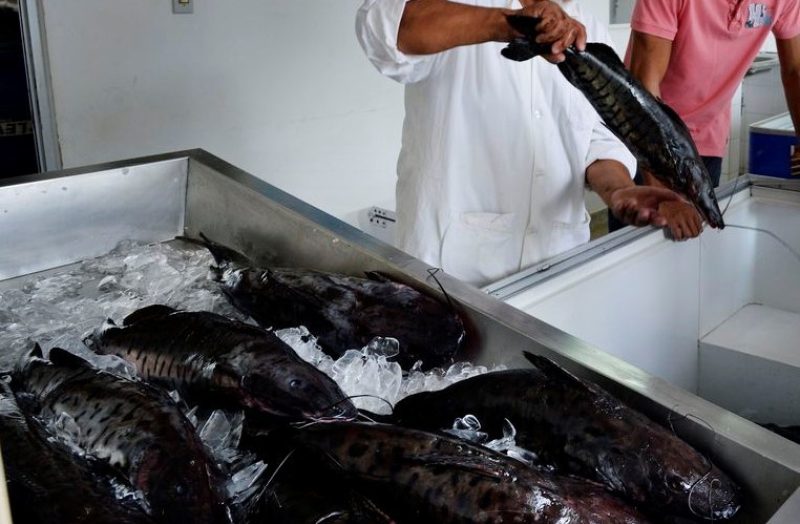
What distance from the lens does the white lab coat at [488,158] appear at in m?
2.21

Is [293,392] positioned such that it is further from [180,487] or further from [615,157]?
[615,157]

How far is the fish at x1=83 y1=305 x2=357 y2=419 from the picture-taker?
104 centimetres

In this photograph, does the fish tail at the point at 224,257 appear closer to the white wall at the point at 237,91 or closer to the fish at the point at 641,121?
the fish at the point at 641,121

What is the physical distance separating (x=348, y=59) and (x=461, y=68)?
1.90 metres

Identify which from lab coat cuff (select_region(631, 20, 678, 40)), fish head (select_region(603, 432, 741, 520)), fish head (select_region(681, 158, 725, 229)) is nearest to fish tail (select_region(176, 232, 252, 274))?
fish head (select_region(603, 432, 741, 520))

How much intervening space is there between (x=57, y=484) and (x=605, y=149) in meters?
1.93

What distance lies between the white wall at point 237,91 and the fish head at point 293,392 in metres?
2.41

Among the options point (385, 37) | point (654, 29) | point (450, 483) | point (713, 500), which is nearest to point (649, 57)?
point (654, 29)

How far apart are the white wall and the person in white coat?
55.7 inches

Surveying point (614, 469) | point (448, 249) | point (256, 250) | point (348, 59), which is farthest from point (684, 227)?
point (348, 59)

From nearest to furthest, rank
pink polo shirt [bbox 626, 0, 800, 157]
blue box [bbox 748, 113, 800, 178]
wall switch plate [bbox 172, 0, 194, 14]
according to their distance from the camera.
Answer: blue box [bbox 748, 113, 800, 178]
pink polo shirt [bbox 626, 0, 800, 157]
wall switch plate [bbox 172, 0, 194, 14]

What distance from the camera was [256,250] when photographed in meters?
1.77

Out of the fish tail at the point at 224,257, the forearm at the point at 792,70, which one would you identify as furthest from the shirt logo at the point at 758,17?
the fish tail at the point at 224,257

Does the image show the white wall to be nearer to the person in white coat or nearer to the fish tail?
the person in white coat
